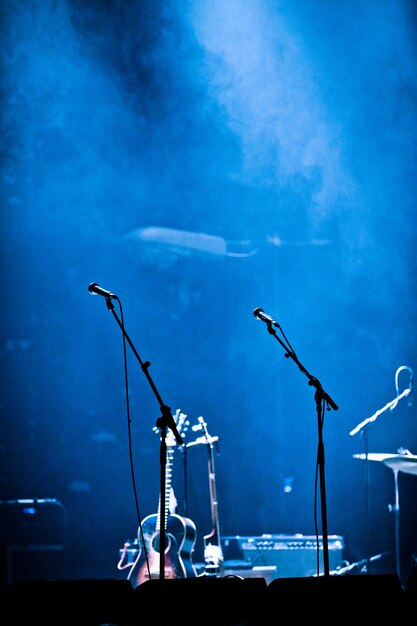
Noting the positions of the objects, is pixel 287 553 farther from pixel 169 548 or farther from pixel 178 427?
pixel 178 427

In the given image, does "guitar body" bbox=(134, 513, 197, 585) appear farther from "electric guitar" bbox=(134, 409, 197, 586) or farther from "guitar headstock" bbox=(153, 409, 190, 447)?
"guitar headstock" bbox=(153, 409, 190, 447)

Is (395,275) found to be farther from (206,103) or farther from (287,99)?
(206,103)

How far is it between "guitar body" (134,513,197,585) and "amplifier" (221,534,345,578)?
535 millimetres

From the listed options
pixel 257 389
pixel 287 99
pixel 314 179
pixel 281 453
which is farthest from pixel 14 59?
pixel 281 453

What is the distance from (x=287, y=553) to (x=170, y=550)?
3.39 ft

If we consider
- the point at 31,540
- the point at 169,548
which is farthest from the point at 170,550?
the point at 31,540

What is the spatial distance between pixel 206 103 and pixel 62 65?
1276mm

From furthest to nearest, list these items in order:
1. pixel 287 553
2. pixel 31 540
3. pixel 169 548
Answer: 1. pixel 31 540
2. pixel 287 553
3. pixel 169 548

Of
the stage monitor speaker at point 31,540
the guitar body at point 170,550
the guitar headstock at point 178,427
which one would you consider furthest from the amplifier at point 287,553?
the stage monitor speaker at point 31,540

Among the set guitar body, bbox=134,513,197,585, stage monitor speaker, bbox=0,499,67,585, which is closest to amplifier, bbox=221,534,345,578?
guitar body, bbox=134,513,197,585

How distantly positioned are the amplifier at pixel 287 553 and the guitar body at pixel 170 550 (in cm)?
54

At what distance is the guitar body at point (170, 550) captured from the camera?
4922 millimetres

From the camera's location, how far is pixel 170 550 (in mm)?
4945

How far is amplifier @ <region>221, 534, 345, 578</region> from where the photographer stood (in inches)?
215
